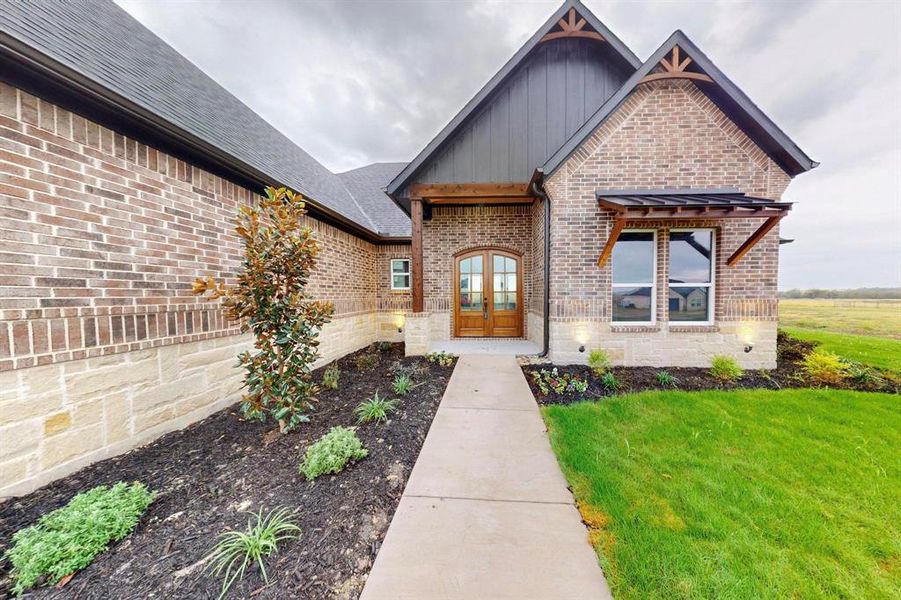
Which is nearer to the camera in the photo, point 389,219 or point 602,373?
point 602,373

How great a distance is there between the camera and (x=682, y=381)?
4.95 metres

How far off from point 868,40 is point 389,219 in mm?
13686

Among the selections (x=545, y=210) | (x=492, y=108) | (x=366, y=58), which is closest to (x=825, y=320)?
(x=545, y=210)

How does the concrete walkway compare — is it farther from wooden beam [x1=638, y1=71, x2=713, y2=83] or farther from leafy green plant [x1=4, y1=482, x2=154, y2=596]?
wooden beam [x1=638, y1=71, x2=713, y2=83]

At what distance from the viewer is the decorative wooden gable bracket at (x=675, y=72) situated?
5281 millimetres

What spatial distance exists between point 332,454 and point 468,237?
20.8ft

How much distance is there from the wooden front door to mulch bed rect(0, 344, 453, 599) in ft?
14.9

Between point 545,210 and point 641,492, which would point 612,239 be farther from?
point 641,492

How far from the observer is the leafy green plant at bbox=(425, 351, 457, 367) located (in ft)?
19.4

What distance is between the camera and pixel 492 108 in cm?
688

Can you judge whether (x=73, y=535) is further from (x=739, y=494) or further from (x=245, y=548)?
(x=739, y=494)

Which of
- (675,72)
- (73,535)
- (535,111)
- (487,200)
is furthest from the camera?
(487,200)

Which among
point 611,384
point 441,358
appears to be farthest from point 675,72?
point 441,358

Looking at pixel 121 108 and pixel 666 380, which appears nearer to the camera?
pixel 121 108
